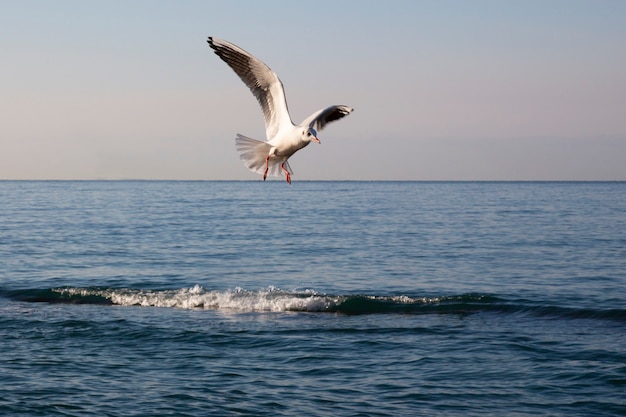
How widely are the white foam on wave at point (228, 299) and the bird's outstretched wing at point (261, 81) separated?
308 inches

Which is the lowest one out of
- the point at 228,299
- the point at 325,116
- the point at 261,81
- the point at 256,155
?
the point at 228,299

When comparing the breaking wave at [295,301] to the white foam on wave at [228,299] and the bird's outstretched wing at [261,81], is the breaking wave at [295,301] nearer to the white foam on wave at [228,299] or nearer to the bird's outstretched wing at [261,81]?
the white foam on wave at [228,299]

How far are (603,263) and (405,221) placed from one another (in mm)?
22871

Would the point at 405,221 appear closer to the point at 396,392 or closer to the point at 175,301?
the point at 175,301

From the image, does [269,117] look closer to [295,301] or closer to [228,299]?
[295,301]

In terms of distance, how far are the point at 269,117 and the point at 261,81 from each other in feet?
Answer: 1.85

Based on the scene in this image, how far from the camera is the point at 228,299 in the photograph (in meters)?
21.1

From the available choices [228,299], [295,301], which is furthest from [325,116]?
[228,299]

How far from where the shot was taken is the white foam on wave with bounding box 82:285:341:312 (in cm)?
2006

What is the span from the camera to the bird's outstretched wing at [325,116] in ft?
39.7

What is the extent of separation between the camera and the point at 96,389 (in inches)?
502

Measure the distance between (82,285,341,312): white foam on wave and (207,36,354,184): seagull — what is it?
24.7 ft

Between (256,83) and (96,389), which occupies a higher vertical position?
(256,83)

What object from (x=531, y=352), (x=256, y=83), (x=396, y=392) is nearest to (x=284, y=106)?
(x=256, y=83)
